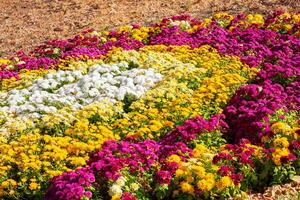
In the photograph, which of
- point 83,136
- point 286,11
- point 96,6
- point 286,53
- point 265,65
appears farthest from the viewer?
point 96,6

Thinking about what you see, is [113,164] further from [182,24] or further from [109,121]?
[182,24]

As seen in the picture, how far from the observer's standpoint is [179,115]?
800 cm

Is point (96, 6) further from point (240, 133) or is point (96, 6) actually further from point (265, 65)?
point (240, 133)

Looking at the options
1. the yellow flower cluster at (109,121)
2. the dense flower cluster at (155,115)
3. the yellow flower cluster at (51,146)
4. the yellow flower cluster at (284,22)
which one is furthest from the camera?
the yellow flower cluster at (284,22)

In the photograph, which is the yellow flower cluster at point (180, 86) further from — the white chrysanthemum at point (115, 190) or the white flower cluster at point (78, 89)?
the white chrysanthemum at point (115, 190)

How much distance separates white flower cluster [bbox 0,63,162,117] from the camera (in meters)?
8.70

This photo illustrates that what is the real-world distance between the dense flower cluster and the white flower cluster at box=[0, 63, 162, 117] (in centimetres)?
2

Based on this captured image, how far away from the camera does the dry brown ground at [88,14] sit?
14.7 meters

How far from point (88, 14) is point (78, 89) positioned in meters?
7.62

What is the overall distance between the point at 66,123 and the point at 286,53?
16.8 feet

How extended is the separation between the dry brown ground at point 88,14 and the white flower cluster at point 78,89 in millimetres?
4545

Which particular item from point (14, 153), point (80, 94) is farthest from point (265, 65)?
point (14, 153)

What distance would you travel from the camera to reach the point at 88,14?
16328 mm

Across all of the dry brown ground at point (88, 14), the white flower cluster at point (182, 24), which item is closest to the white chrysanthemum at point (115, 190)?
the white flower cluster at point (182, 24)
